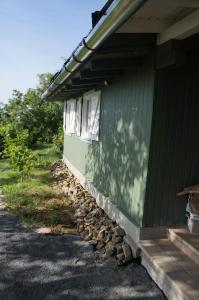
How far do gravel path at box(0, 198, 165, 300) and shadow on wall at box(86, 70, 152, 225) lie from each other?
2.68 feet

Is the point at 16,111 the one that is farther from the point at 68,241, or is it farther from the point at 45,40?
the point at 68,241

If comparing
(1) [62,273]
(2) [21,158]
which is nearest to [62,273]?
(1) [62,273]

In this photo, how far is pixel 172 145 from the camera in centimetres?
398

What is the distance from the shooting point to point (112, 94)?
5582 millimetres

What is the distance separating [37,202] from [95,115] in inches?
91.7

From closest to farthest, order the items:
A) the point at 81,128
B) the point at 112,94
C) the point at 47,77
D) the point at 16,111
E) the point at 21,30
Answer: the point at 112,94 < the point at 21,30 < the point at 81,128 < the point at 16,111 < the point at 47,77

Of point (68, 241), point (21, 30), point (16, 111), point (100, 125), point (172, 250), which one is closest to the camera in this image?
point (172, 250)

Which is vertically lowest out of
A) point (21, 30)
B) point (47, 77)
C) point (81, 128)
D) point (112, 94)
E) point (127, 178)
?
point (127, 178)

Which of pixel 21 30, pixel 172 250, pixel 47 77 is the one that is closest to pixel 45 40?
pixel 21 30

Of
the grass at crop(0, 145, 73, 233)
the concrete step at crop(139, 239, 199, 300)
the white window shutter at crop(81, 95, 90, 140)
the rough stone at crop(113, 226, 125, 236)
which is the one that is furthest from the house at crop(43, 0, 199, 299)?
the white window shutter at crop(81, 95, 90, 140)

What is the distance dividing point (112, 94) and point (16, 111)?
42.8ft

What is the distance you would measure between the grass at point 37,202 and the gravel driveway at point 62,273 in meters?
0.70

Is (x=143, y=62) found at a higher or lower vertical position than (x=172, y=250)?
higher

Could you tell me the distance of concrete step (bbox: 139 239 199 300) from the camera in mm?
2931
